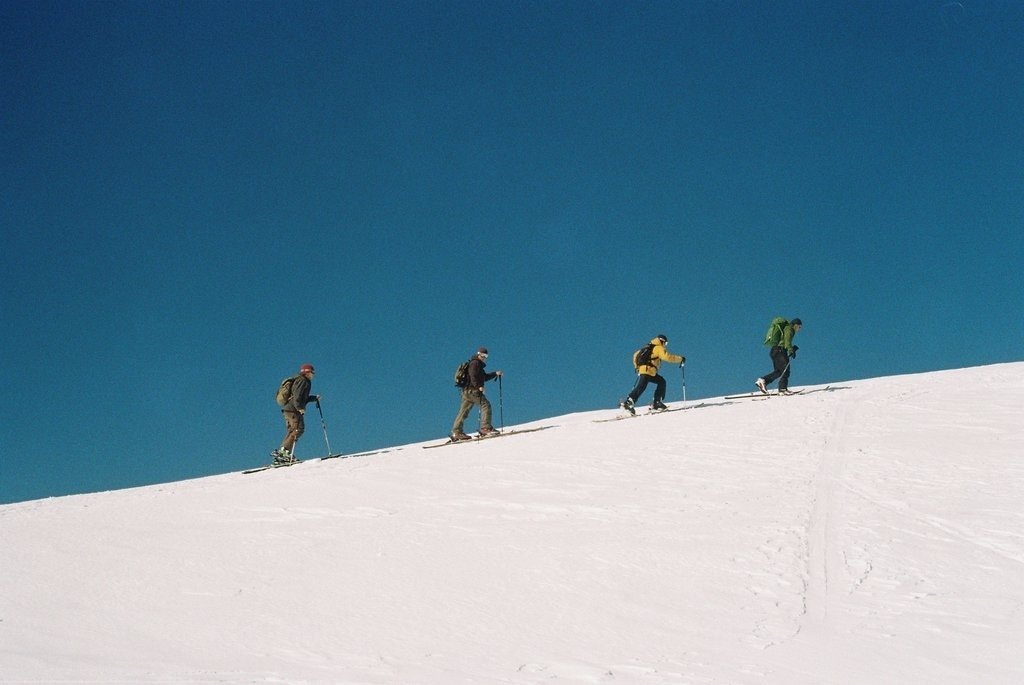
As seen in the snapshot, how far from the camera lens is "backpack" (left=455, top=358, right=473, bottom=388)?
17.6m

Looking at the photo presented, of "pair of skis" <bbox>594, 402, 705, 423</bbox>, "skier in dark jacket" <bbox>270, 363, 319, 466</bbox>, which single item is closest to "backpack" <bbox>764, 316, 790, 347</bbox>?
"pair of skis" <bbox>594, 402, 705, 423</bbox>

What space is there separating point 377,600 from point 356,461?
376 inches

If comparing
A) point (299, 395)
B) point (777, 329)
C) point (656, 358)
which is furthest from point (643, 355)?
point (299, 395)

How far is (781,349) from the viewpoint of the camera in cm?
1994

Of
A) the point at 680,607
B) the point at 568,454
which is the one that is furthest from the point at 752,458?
the point at 680,607

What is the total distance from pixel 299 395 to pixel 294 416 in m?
0.48

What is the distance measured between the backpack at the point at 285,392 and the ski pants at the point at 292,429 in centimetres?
26

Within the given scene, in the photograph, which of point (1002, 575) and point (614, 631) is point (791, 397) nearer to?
point (1002, 575)

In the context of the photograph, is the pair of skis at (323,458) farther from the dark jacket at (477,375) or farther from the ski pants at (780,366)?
the ski pants at (780,366)

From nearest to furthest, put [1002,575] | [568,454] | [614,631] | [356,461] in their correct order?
[614,631] < [1002,575] < [568,454] < [356,461]

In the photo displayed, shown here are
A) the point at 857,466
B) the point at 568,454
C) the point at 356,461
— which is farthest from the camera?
the point at 356,461

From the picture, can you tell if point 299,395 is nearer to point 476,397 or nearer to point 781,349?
point 476,397

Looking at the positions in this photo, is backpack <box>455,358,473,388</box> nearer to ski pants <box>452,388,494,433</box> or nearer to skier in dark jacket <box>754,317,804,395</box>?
ski pants <box>452,388,494,433</box>

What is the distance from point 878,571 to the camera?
7.50 metres
